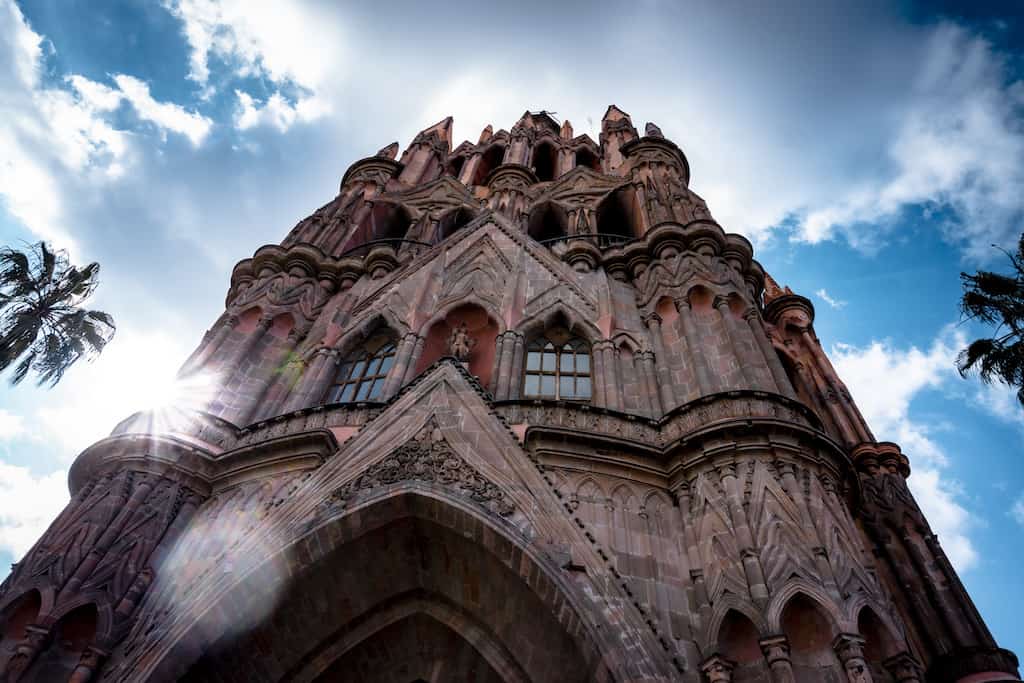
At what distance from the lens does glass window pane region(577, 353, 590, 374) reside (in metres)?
16.2

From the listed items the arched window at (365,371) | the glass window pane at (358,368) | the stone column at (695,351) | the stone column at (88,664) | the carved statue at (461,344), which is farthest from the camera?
the glass window pane at (358,368)

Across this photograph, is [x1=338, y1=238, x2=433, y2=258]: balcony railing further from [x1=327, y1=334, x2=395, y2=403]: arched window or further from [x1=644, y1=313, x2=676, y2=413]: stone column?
[x1=644, y1=313, x2=676, y2=413]: stone column

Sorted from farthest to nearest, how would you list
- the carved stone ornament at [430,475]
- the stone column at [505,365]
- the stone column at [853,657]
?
the stone column at [505,365]
the carved stone ornament at [430,475]
the stone column at [853,657]

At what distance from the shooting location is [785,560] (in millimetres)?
9648

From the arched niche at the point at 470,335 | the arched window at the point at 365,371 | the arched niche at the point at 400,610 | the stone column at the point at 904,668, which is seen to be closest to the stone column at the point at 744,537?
the stone column at the point at 904,668

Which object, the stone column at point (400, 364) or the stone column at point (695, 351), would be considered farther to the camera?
the stone column at point (400, 364)

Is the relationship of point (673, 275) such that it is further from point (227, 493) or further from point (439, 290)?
point (227, 493)

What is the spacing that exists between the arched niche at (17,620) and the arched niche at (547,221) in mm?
19064

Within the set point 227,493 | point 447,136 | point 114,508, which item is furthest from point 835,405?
point 447,136

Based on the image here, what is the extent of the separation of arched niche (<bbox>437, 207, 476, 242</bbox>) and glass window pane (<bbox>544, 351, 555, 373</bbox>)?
10.4 meters

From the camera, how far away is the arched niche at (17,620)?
33.9 ft

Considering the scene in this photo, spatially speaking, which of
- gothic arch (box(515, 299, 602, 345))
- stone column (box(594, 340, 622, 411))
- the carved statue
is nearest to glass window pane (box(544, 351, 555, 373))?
gothic arch (box(515, 299, 602, 345))

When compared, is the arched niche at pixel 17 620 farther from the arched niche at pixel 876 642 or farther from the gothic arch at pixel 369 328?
the arched niche at pixel 876 642

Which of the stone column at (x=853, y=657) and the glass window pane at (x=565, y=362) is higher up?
the glass window pane at (x=565, y=362)
